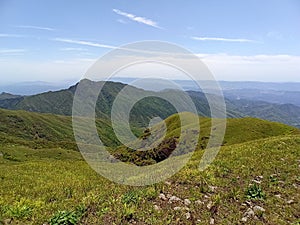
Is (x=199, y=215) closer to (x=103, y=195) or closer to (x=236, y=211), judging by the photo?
(x=236, y=211)

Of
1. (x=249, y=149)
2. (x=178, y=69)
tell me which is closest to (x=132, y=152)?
(x=249, y=149)

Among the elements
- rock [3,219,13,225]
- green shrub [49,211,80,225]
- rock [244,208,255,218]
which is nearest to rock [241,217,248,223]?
rock [244,208,255,218]

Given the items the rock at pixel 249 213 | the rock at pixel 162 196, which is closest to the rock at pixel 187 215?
the rock at pixel 162 196

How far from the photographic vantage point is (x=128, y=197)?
454 inches

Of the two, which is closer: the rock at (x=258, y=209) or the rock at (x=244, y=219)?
the rock at (x=244, y=219)

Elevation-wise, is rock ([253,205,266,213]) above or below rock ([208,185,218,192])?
below

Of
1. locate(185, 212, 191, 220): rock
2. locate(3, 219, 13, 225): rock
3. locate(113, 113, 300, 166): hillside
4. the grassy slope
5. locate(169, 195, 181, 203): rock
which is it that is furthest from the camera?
locate(113, 113, 300, 166): hillside

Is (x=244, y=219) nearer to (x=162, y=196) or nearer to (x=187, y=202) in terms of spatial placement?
(x=187, y=202)

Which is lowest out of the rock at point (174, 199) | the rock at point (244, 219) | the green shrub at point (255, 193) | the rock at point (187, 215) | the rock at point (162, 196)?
the rock at point (244, 219)

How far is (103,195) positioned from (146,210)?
7.93 feet

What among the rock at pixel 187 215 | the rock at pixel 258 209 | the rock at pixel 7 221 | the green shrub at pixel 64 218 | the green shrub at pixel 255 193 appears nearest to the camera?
the rock at pixel 7 221

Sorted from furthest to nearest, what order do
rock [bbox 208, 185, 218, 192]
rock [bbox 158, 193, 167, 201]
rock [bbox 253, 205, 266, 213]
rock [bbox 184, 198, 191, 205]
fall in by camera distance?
rock [bbox 208, 185, 218, 192]
rock [bbox 158, 193, 167, 201]
rock [bbox 184, 198, 191, 205]
rock [bbox 253, 205, 266, 213]

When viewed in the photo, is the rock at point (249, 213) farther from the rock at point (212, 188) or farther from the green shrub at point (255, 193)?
the rock at point (212, 188)

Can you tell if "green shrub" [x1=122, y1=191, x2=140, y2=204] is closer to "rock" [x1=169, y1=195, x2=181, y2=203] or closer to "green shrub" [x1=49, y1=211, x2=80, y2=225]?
"rock" [x1=169, y1=195, x2=181, y2=203]
